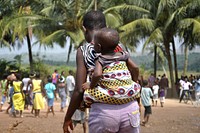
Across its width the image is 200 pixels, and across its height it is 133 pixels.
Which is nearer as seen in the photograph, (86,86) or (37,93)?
(86,86)

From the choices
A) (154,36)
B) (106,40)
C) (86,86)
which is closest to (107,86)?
(86,86)

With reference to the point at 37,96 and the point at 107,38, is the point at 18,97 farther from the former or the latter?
the point at 107,38

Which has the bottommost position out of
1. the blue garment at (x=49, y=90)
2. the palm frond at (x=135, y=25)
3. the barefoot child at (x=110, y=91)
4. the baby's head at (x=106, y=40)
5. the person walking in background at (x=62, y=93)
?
the person walking in background at (x=62, y=93)

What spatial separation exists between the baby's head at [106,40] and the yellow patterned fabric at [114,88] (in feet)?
0.39

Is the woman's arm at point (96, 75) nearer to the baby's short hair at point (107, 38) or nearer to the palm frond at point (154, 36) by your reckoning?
the baby's short hair at point (107, 38)

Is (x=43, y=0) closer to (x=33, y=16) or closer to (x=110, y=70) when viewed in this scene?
(x=33, y=16)

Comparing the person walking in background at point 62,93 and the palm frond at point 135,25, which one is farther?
the palm frond at point 135,25

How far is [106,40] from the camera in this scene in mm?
3033

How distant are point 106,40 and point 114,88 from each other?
0.33 m

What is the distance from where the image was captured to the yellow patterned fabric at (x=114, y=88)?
2986mm

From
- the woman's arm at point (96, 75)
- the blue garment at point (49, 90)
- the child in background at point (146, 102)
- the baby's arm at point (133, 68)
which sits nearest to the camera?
the woman's arm at point (96, 75)

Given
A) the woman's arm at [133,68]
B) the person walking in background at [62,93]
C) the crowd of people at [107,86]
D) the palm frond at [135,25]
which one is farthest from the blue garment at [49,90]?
the palm frond at [135,25]

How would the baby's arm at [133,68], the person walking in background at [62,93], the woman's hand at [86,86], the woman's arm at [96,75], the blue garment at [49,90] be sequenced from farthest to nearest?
the person walking in background at [62,93] < the blue garment at [49,90] < the baby's arm at [133,68] < the woman's hand at [86,86] < the woman's arm at [96,75]

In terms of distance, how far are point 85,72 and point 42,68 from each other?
30012 millimetres
